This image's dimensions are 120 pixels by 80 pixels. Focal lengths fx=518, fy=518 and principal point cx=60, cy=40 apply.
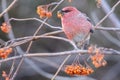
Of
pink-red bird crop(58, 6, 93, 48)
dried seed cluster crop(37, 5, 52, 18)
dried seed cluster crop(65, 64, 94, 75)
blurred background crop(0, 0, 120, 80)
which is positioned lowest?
blurred background crop(0, 0, 120, 80)

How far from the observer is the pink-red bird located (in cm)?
364

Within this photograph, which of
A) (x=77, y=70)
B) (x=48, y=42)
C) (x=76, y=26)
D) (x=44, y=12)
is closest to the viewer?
(x=77, y=70)

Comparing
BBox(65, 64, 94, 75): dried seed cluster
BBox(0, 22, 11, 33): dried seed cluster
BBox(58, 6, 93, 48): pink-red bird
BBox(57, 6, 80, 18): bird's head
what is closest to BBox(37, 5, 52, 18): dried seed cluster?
BBox(0, 22, 11, 33): dried seed cluster

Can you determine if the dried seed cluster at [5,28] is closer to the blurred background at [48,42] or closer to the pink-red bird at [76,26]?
the pink-red bird at [76,26]

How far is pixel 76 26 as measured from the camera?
3.76 metres

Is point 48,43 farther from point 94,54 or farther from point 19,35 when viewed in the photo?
point 94,54

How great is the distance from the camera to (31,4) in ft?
27.1

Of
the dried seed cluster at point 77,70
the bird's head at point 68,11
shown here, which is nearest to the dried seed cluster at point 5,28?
the dried seed cluster at point 77,70

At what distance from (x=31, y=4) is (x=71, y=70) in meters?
5.51

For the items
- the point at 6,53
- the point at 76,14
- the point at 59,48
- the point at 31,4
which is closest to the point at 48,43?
the point at 59,48

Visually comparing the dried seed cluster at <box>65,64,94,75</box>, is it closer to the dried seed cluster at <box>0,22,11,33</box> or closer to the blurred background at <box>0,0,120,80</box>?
the dried seed cluster at <box>0,22,11,33</box>

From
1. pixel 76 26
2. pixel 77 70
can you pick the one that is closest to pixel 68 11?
pixel 76 26

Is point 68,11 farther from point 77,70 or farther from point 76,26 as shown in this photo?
point 77,70

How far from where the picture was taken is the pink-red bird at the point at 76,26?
3645 mm
